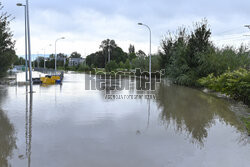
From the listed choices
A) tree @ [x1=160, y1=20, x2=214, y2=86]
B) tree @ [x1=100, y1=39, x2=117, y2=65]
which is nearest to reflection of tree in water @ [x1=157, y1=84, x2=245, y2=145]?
tree @ [x1=160, y1=20, x2=214, y2=86]

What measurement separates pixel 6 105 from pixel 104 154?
8.65 meters

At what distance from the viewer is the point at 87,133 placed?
742cm

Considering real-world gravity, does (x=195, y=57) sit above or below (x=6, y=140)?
above

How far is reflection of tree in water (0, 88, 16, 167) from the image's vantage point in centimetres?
548

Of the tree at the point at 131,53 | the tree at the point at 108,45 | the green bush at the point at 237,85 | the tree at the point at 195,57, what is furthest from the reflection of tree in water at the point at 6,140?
the tree at the point at 108,45

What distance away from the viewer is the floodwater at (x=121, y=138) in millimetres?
5324

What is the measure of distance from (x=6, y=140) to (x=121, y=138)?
10.1 feet

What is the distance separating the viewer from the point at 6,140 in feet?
22.0

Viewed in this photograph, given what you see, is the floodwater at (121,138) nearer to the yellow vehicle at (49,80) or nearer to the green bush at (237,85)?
the green bush at (237,85)

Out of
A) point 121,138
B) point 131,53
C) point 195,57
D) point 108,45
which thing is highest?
point 108,45

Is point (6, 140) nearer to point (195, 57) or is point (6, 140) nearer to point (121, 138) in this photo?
point (121, 138)

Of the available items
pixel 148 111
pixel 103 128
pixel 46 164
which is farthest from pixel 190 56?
pixel 46 164

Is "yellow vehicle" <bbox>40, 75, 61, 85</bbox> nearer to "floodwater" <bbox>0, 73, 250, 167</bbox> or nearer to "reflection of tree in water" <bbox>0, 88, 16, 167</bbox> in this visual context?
"floodwater" <bbox>0, 73, 250, 167</bbox>

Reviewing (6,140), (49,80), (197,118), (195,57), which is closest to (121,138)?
(6,140)
